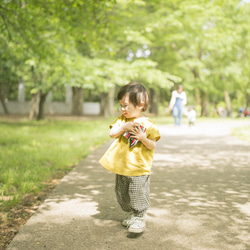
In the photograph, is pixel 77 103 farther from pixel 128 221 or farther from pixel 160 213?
pixel 128 221

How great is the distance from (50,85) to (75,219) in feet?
42.1

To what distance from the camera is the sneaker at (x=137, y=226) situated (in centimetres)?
288

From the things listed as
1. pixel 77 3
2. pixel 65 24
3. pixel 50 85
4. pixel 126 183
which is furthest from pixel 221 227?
pixel 50 85

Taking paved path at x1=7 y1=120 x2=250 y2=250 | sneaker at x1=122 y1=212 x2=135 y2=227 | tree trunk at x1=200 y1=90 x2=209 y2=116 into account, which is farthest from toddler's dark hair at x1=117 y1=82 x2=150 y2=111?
tree trunk at x1=200 y1=90 x2=209 y2=116

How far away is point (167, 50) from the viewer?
24.2 meters

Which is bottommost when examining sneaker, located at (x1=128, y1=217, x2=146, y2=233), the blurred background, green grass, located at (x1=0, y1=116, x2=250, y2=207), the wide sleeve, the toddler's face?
green grass, located at (x1=0, y1=116, x2=250, y2=207)

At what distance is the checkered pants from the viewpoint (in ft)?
9.73

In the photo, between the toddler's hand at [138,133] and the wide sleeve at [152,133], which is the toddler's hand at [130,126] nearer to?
the toddler's hand at [138,133]

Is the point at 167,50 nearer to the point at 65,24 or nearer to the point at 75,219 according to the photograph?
the point at 65,24

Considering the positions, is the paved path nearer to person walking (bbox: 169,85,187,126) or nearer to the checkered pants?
the checkered pants

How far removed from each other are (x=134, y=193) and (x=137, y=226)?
298 millimetres

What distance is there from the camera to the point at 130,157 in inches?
117

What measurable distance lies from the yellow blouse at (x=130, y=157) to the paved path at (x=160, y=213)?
60cm

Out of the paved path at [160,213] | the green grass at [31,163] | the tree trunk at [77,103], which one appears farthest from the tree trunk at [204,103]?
the paved path at [160,213]
